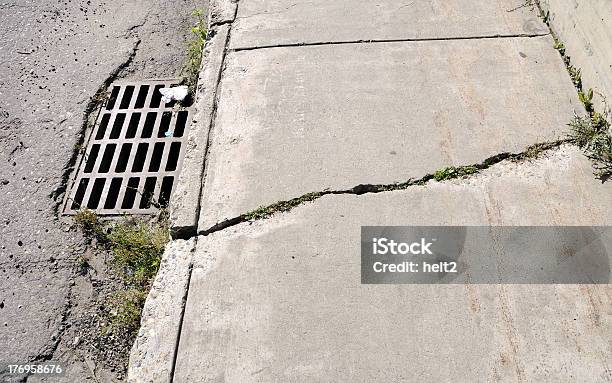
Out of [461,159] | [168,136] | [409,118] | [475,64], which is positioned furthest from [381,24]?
[168,136]

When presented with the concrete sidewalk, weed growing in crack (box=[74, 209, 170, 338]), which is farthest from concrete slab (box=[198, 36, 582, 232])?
weed growing in crack (box=[74, 209, 170, 338])

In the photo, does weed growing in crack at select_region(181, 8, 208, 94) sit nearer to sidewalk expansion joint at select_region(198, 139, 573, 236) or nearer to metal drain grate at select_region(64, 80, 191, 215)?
metal drain grate at select_region(64, 80, 191, 215)

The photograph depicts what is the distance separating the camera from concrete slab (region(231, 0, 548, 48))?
371 centimetres

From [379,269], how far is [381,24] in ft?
6.48

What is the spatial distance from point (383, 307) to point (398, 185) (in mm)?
719

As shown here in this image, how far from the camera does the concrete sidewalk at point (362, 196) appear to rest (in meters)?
2.29

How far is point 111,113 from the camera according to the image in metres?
3.63

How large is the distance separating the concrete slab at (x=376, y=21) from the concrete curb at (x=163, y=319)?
171 cm

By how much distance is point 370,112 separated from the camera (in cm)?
323

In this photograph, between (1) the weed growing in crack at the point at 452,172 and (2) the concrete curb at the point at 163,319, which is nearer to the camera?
(2) the concrete curb at the point at 163,319

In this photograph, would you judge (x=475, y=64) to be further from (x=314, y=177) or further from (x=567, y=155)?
(x=314, y=177)

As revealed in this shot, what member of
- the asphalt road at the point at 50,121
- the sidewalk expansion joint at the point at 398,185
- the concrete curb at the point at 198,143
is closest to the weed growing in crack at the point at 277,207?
the sidewalk expansion joint at the point at 398,185

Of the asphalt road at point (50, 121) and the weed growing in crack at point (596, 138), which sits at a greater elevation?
the asphalt road at point (50, 121)

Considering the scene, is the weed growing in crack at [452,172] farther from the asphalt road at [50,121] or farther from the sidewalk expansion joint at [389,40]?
the asphalt road at [50,121]
